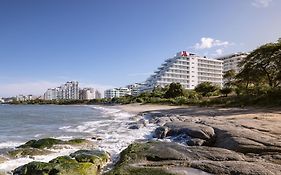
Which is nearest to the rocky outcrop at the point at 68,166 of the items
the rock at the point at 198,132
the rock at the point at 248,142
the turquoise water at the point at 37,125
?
the rock at the point at 248,142

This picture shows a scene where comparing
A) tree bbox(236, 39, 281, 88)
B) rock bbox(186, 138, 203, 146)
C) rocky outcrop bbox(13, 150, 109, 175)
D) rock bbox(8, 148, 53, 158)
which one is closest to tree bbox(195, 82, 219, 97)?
tree bbox(236, 39, 281, 88)

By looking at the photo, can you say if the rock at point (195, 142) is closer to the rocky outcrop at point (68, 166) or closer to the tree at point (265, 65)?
the rocky outcrop at point (68, 166)

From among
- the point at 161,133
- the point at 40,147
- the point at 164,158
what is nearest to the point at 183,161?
the point at 164,158

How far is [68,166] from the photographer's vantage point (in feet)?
33.9

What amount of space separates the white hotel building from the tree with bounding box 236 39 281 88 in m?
74.4

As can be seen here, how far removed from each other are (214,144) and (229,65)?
16048cm

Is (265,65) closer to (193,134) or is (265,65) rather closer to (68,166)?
(193,134)

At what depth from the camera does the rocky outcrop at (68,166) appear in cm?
1012

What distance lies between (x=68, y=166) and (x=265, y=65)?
147ft

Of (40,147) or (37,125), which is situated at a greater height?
(40,147)

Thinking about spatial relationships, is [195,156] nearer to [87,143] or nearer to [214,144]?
[214,144]

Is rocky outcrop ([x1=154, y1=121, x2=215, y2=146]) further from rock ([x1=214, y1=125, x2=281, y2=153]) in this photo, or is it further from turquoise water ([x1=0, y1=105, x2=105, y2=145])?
turquoise water ([x1=0, y1=105, x2=105, y2=145])

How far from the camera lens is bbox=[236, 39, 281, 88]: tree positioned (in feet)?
152

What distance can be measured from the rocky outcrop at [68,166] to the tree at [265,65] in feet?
124
